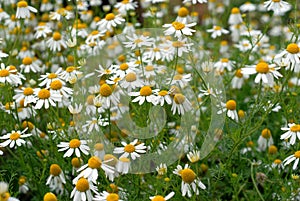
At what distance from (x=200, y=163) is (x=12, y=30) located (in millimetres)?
1650

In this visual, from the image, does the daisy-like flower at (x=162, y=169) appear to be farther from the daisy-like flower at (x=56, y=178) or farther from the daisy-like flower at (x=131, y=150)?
the daisy-like flower at (x=56, y=178)

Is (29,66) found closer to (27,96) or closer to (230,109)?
(27,96)

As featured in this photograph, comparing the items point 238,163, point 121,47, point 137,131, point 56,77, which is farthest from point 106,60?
point 238,163

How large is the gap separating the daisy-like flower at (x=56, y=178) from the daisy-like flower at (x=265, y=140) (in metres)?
0.97

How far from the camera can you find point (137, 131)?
242 cm

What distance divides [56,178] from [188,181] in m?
0.66

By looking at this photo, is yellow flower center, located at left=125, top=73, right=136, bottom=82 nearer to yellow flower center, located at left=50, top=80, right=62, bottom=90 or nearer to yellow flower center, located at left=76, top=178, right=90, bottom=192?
yellow flower center, located at left=50, top=80, right=62, bottom=90

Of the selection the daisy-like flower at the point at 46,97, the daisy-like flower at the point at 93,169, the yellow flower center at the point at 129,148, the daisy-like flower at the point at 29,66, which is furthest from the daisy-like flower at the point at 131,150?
the daisy-like flower at the point at 29,66

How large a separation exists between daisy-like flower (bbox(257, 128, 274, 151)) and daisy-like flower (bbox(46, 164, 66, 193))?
965 millimetres

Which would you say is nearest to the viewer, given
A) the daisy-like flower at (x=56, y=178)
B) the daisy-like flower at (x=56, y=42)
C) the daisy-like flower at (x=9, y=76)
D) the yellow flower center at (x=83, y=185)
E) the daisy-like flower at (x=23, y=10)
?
the yellow flower center at (x=83, y=185)

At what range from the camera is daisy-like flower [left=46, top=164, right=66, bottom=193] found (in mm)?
2326

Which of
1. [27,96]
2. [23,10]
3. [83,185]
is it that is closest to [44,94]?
[27,96]

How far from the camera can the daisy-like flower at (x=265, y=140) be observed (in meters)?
2.66

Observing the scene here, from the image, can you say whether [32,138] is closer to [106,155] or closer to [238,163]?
[106,155]
